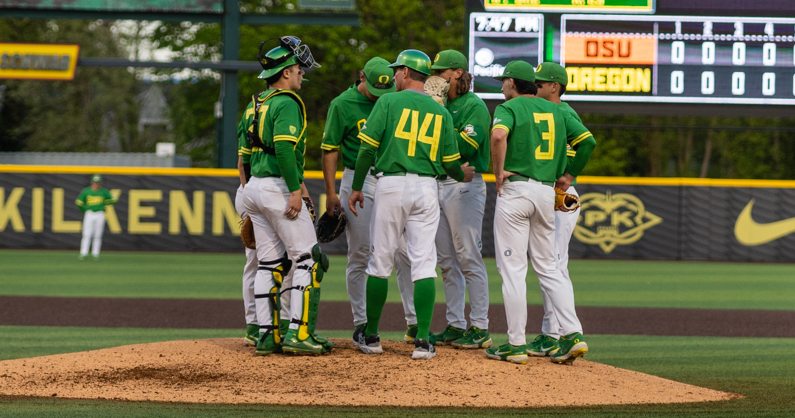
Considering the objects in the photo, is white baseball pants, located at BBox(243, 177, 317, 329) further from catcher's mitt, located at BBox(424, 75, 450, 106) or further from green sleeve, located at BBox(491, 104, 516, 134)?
green sleeve, located at BBox(491, 104, 516, 134)

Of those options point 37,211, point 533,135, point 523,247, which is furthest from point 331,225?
point 37,211

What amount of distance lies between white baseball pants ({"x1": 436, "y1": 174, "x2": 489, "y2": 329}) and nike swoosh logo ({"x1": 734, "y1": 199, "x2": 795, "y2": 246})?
14.6 metres

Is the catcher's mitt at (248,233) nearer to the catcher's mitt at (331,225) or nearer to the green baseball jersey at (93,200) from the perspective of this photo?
the catcher's mitt at (331,225)

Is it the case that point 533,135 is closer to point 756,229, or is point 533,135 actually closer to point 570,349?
point 570,349

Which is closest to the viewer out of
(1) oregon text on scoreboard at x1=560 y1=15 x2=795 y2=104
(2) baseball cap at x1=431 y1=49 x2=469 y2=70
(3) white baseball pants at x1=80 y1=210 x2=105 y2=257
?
(2) baseball cap at x1=431 y1=49 x2=469 y2=70

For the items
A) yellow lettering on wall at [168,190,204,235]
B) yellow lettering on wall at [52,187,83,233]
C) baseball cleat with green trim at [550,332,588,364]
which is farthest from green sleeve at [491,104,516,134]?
yellow lettering on wall at [52,187,83,233]

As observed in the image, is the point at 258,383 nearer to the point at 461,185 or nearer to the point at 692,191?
the point at 461,185

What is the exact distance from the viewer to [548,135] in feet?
18.7

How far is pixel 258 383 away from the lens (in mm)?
5070

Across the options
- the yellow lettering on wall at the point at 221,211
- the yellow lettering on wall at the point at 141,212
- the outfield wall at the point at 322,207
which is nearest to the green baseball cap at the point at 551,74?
the outfield wall at the point at 322,207

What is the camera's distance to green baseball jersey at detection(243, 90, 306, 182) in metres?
5.44

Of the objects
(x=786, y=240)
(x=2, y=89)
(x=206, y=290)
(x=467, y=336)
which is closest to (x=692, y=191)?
(x=786, y=240)

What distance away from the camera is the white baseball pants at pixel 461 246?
19.9 ft

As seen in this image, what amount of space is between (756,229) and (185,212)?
1266cm
